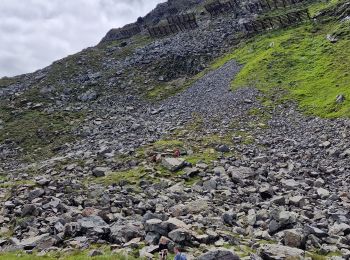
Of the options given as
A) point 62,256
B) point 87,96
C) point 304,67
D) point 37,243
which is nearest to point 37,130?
point 87,96

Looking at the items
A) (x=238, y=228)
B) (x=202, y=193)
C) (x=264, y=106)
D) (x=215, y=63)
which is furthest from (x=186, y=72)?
(x=238, y=228)

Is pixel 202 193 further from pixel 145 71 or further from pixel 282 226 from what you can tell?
pixel 145 71

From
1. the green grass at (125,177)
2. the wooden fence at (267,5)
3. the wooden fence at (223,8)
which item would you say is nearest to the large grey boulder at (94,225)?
the green grass at (125,177)

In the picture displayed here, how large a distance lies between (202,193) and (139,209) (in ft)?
17.6

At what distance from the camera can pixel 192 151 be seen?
36.6 m

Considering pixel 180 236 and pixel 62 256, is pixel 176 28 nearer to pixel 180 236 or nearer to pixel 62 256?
pixel 180 236

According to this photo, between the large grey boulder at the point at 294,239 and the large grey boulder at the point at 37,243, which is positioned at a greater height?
the large grey boulder at the point at 37,243

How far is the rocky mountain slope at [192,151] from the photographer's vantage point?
18.1m

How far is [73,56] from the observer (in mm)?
108188

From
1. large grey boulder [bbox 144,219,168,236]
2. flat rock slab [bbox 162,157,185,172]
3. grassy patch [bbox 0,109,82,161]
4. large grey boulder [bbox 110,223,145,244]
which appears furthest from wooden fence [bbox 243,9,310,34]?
large grey boulder [bbox 110,223,145,244]

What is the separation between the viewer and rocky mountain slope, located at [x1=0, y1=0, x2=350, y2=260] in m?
18.1

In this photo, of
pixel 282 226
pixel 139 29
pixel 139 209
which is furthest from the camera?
pixel 139 29

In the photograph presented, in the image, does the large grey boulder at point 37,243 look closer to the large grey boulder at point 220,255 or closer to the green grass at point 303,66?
the large grey boulder at point 220,255

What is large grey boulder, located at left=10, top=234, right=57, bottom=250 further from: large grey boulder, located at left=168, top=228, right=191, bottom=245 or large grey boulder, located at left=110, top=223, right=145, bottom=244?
large grey boulder, located at left=168, top=228, right=191, bottom=245
